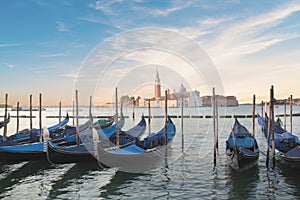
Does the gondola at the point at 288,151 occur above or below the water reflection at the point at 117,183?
above

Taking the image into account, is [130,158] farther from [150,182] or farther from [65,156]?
[65,156]

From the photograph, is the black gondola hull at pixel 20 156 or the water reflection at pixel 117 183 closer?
the water reflection at pixel 117 183

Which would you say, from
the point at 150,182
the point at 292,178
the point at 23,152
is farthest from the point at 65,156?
the point at 292,178

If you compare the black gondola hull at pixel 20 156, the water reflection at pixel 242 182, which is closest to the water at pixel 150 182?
the water reflection at pixel 242 182

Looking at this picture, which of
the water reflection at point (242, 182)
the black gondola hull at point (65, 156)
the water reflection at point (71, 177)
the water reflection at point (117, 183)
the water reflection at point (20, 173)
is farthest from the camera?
the black gondola hull at point (65, 156)

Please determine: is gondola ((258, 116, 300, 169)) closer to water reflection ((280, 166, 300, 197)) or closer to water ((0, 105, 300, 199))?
water reflection ((280, 166, 300, 197))

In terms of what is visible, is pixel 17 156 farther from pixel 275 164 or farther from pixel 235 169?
pixel 275 164

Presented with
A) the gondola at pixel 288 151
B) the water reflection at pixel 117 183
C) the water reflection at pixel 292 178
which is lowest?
the water reflection at pixel 117 183

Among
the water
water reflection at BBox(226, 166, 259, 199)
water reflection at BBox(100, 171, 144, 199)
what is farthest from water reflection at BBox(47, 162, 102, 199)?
water reflection at BBox(226, 166, 259, 199)

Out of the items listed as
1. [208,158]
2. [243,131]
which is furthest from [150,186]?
[243,131]

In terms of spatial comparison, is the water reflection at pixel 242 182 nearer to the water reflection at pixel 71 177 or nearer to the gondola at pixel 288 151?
the gondola at pixel 288 151

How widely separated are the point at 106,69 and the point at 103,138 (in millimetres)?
5175

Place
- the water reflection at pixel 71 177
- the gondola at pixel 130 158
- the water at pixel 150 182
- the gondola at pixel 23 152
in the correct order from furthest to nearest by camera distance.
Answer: the gondola at pixel 23 152 < the gondola at pixel 130 158 < the water reflection at pixel 71 177 < the water at pixel 150 182

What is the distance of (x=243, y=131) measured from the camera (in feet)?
35.4
